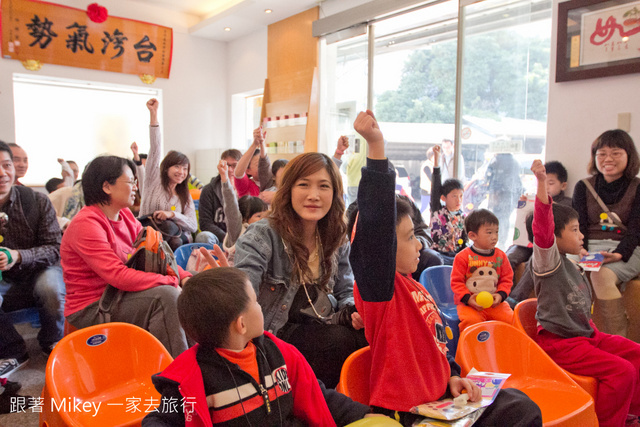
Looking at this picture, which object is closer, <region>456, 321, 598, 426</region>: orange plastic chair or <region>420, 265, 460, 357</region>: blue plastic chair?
<region>456, 321, 598, 426</region>: orange plastic chair

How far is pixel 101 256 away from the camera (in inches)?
77.1

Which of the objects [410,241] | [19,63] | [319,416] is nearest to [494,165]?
[410,241]

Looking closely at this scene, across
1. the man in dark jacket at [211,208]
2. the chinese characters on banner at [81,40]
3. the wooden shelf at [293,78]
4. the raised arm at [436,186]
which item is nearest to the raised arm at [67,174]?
the chinese characters on banner at [81,40]

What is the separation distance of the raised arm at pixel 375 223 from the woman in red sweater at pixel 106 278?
3.95 ft

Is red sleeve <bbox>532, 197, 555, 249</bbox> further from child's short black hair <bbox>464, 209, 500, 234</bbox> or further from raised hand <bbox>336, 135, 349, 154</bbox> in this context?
raised hand <bbox>336, 135, 349, 154</bbox>

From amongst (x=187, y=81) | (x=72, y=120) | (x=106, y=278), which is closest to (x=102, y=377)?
(x=106, y=278)

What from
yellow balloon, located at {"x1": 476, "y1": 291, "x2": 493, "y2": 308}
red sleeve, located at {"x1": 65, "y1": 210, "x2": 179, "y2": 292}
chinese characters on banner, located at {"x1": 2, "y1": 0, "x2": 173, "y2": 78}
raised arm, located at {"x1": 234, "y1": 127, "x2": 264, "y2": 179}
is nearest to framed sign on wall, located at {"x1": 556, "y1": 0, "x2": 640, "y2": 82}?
yellow balloon, located at {"x1": 476, "y1": 291, "x2": 493, "y2": 308}

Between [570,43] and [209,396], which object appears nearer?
[209,396]

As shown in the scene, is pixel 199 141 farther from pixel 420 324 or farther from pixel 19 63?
pixel 420 324

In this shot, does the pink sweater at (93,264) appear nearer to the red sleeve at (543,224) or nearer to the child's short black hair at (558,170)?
the red sleeve at (543,224)

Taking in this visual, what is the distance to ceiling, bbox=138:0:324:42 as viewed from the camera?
5.76 m

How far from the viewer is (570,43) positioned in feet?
10.9

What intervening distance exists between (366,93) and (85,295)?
4060 millimetres

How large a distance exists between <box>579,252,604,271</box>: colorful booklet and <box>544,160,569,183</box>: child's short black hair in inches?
31.8
